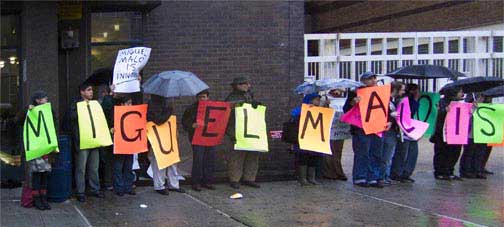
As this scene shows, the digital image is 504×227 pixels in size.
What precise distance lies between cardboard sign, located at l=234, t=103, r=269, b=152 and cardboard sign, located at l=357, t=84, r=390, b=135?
1.61 m

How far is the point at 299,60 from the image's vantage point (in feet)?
35.8

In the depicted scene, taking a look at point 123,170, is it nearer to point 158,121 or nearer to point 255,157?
point 158,121

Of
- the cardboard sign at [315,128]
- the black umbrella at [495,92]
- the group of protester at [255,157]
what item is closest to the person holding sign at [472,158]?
the group of protester at [255,157]

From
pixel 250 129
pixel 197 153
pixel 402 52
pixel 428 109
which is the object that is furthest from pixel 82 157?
pixel 402 52

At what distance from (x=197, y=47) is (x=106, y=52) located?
4.91 feet

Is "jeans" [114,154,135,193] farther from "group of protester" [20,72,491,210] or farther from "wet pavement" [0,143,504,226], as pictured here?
"wet pavement" [0,143,504,226]

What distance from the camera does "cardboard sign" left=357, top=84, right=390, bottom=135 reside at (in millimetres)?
10031

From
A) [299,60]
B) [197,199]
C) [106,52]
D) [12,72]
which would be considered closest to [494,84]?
[299,60]

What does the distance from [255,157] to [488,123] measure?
4.37 metres

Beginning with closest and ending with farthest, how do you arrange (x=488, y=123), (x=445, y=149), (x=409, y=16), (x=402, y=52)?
1. (x=445, y=149)
2. (x=488, y=123)
3. (x=402, y=52)
4. (x=409, y=16)

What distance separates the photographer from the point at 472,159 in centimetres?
1132

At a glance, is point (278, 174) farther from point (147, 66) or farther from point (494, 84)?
point (494, 84)

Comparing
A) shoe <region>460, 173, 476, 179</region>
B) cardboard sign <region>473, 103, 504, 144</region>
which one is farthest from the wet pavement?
cardboard sign <region>473, 103, 504, 144</region>

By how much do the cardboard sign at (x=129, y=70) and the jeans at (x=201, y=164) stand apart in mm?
1401
